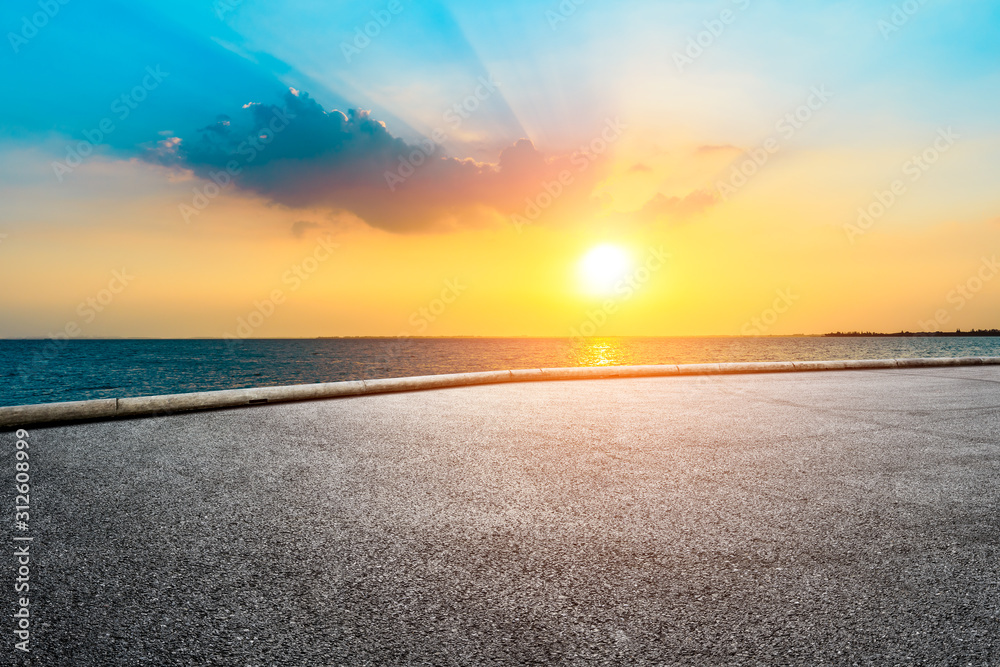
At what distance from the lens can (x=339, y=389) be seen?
33.2 feet

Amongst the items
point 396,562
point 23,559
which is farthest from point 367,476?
point 23,559

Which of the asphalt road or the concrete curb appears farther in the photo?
the concrete curb

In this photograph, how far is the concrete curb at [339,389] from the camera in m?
7.38

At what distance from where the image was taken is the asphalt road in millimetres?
2533

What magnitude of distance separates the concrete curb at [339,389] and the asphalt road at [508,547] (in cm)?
77

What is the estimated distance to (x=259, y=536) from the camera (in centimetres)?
371

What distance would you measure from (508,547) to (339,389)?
723cm

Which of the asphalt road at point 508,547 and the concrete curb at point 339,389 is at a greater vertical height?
the concrete curb at point 339,389

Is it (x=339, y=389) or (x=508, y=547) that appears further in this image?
(x=339, y=389)

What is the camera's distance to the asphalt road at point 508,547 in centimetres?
253

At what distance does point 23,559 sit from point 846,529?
17.2 feet

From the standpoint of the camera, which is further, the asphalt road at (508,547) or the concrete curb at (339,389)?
the concrete curb at (339,389)

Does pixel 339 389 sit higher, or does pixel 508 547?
pixel 339 389

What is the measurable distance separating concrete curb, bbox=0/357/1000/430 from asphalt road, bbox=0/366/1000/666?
30.5 inches
